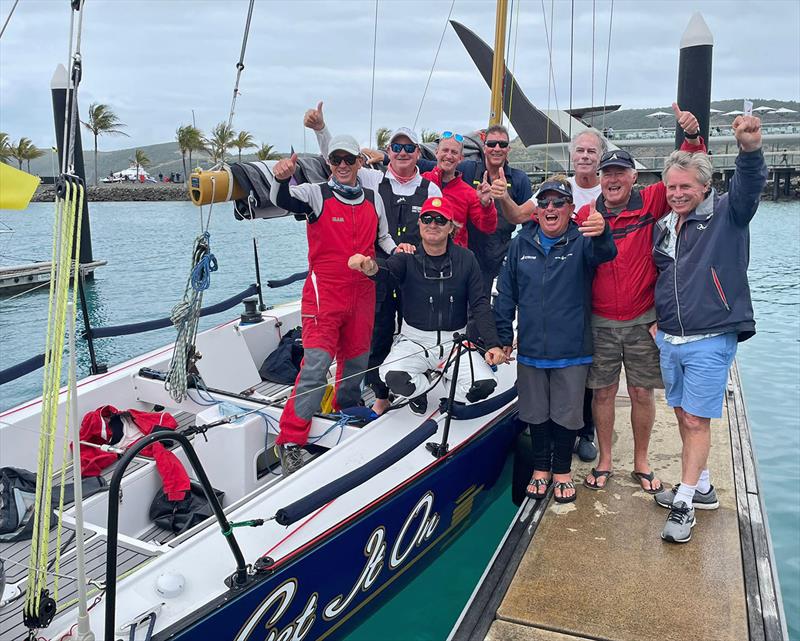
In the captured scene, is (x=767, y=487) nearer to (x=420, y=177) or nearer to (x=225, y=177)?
(x=420, y=177)

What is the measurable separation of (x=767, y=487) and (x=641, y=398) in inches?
129

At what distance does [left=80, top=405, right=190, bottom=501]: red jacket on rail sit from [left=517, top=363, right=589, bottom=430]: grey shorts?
191cm

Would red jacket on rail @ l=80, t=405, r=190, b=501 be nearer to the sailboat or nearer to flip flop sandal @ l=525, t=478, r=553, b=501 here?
the sailboat

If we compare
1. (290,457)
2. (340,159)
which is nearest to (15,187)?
(340,159)

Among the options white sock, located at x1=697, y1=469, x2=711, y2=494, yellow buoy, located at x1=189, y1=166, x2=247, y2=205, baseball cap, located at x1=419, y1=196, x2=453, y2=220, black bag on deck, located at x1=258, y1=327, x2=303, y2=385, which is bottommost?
white sock, located at x1=697, y1=469, x2=711, y2=494

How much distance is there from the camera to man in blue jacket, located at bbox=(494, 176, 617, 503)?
3443 mm

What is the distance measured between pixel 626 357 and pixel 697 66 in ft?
15.4

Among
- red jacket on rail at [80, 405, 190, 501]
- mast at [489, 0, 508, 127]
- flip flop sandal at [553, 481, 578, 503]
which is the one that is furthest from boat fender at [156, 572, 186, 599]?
mast at [489, 0, 508, 127]

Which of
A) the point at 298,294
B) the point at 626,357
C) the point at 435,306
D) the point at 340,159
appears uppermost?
the point at 340,159

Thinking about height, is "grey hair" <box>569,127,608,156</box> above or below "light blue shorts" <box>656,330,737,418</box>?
above

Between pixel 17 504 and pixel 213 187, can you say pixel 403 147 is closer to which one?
pixel 213 187

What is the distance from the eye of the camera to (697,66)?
→ 698cm

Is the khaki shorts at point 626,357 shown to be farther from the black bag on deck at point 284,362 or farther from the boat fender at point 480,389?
the black bag on deck at point 284,362

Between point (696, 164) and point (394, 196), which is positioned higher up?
point (696, 164)
